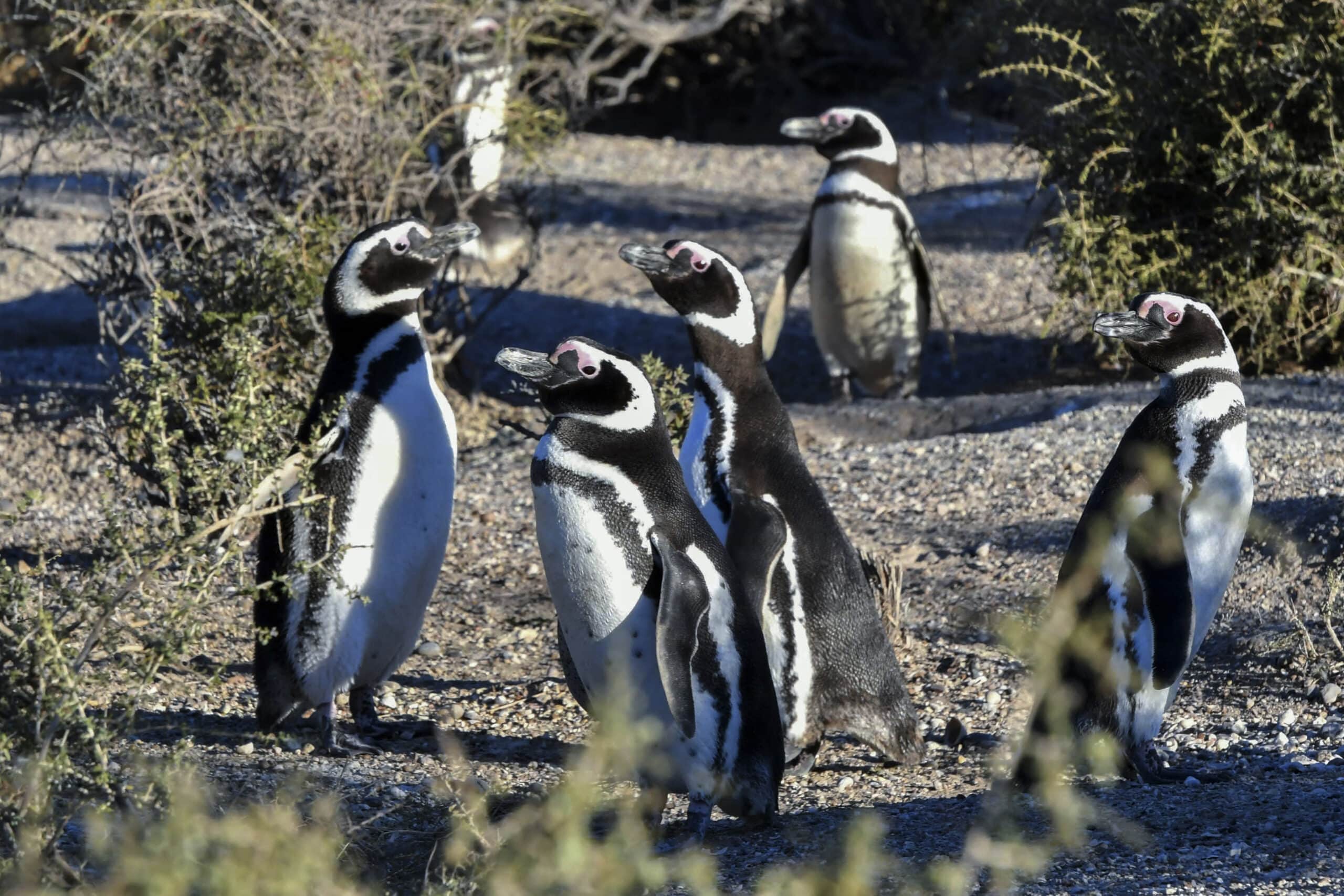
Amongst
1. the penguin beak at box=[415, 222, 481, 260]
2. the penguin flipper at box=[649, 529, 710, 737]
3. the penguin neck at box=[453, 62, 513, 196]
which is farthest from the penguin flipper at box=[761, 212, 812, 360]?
the penguin flipper at box=[649, 529, 710, 737]

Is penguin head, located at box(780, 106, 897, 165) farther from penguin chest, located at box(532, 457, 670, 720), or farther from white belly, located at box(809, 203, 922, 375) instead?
penguin chest, located at box(532, 457, 670, 720)

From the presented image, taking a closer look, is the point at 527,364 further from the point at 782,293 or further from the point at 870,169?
the point at 870,169

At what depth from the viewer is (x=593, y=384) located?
11.1 feet

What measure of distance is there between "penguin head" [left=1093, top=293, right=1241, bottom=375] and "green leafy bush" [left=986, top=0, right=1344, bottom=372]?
286 centimetres

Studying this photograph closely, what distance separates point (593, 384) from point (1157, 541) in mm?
1312

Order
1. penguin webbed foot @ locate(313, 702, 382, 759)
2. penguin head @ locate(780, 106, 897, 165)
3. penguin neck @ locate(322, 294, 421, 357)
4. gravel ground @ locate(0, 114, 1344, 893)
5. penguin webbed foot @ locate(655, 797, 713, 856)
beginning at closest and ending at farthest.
Result: gravel ground @ locate(0, 114, 1344, 893)
penguin webbed foot @ locate(655, 797, 713, 856)
penguin webbed foot @ locate(313, 702, 382, 759)
penguin neck @ locate(322, 294, 421, 357)
penguin head @ locate(780, 106, 897, 165)

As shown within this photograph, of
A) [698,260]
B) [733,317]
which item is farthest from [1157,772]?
[698,260]

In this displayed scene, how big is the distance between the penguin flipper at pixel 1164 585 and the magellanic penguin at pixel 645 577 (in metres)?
0.88

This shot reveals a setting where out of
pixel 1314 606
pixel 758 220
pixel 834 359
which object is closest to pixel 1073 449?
pixel 1314 606

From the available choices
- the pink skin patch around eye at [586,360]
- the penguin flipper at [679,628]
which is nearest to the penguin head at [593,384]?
the pink skin patch around eye at [586,360]

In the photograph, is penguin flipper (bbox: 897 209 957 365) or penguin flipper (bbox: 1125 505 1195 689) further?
penguin flipper (bbox: 897 209 957 365)

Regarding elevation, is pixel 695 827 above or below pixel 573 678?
below

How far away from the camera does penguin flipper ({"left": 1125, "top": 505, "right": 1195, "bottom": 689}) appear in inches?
141

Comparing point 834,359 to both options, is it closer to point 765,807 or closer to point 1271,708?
point 1271,708
